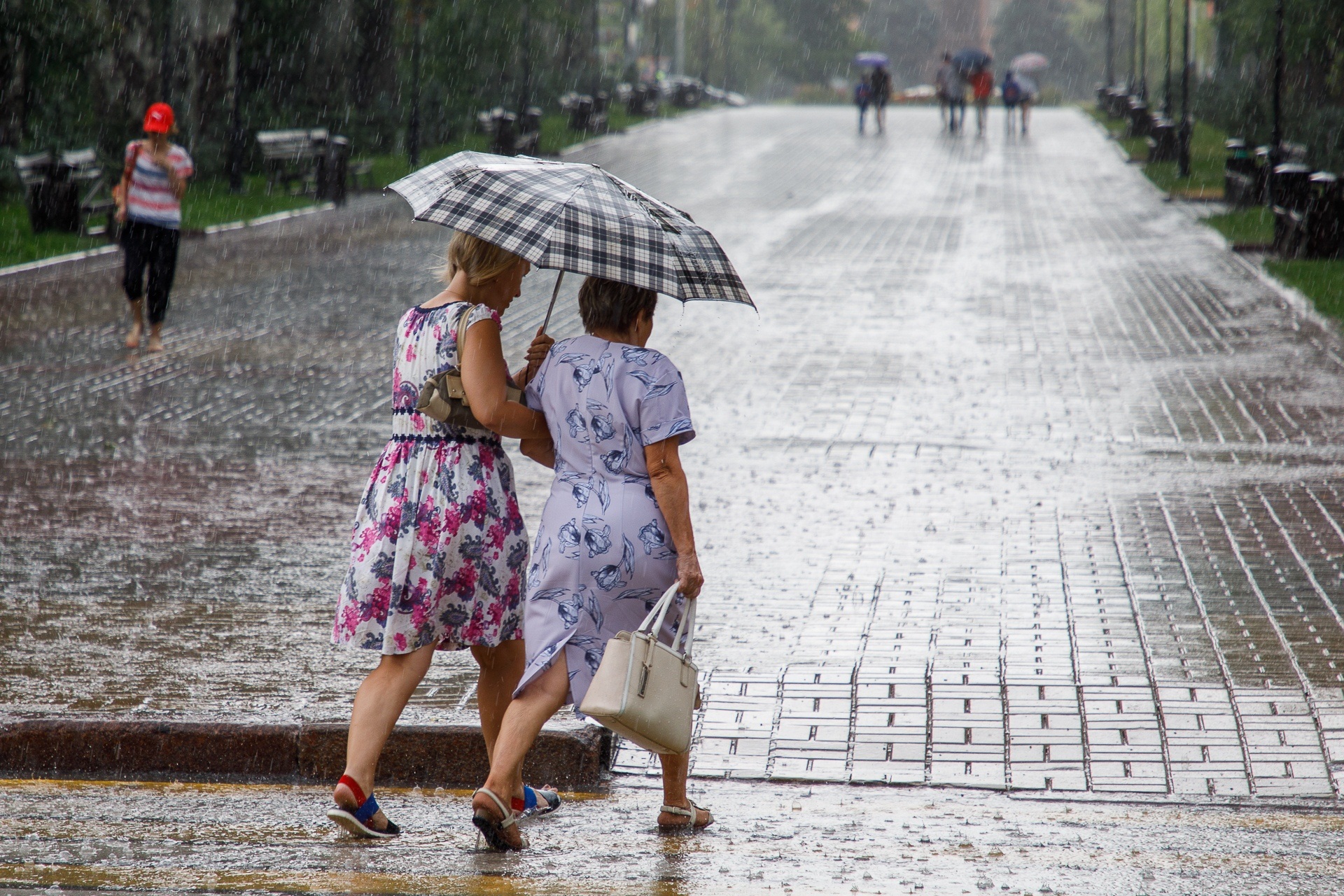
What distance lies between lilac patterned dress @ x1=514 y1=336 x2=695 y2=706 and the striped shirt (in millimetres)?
9113

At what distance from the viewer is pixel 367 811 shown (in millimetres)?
4273

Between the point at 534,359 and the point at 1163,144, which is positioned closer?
the point at 534,359

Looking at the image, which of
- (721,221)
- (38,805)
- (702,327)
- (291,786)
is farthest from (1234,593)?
(721,221)

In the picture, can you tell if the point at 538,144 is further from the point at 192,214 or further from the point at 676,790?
the point at 676,790

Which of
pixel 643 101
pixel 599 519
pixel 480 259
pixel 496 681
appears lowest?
pixel 496 681

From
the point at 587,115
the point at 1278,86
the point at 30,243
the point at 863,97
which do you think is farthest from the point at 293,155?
the point at 863,97

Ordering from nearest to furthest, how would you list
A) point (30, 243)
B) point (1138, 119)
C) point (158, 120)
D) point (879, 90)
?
point (158, 120), point (30, 243), point (1138, 119), point (879, 90)

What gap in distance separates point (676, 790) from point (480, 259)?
1529mm

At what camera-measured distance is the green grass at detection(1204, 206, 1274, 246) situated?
1958cm

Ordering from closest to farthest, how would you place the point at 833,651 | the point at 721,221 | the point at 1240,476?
the point at 833,651
the point at 1240,476
the point at 721,221

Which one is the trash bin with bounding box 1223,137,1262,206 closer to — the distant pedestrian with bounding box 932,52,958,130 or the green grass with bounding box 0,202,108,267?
the distant pedestrian with bounding box 932,52,958,130

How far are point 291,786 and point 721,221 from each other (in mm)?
18260

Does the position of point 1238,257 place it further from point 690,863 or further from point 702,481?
point 690,863

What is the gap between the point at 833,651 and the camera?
6.12m
